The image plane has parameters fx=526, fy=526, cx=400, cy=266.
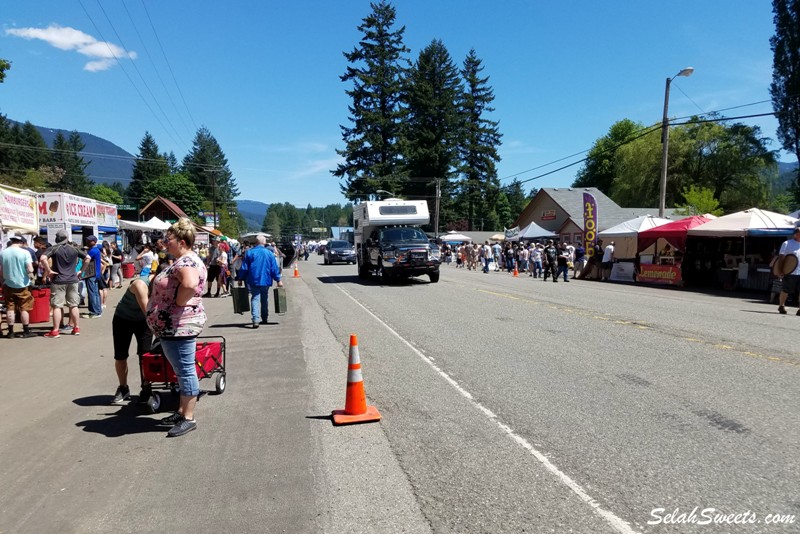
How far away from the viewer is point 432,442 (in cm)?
449

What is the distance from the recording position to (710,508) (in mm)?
3271

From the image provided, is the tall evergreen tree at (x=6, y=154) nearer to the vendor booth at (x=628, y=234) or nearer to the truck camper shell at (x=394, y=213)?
the truck camper shell at (x=394, y=213)

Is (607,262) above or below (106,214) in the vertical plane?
below

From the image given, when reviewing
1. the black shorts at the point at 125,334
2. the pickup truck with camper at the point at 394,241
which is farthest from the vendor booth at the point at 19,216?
the pickup truck with camper at the point at 394,241

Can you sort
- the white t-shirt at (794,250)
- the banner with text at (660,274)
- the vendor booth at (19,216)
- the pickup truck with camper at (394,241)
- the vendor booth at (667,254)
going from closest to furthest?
the white t-shirt at (794,250) → the vendor booth at (19,216) → the pickup truck with camper at (394,241) → the vendor booth at (667,254) → the banner with text at (660,274)

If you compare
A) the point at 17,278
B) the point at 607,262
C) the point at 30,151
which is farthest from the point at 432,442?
the point at 30,151

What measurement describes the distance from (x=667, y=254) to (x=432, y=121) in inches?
1960

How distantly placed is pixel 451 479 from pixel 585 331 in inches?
255

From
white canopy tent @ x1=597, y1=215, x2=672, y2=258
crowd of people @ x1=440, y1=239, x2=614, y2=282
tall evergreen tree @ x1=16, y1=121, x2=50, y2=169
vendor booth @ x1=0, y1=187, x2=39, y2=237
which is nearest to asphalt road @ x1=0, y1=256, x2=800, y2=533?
vendor booth @ x1=0, y1=187, x2=39, y2=237

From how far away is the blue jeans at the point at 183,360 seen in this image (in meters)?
4.73

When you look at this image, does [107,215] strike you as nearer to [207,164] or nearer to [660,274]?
[660,274]

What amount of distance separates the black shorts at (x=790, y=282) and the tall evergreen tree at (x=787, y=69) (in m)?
42.1

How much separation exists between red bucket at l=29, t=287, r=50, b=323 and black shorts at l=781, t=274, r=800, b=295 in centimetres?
1580

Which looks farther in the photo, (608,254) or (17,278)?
(608,254)
